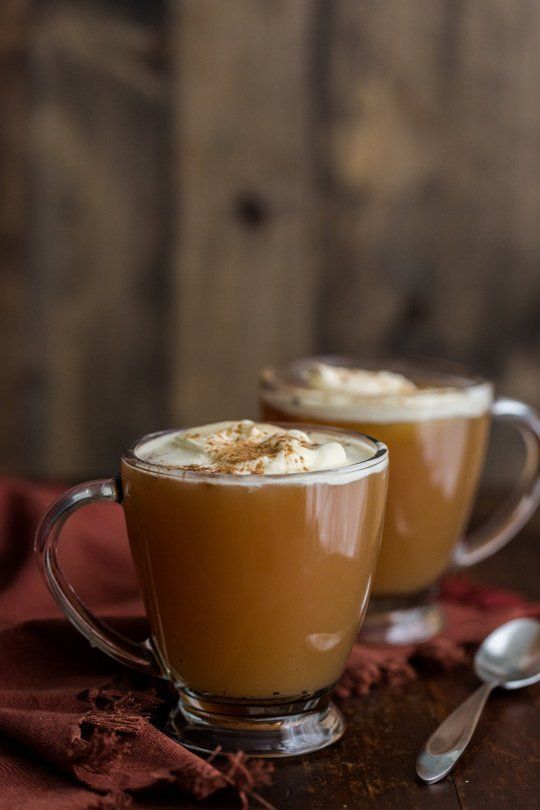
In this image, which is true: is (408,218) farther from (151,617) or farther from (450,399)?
(151,617)

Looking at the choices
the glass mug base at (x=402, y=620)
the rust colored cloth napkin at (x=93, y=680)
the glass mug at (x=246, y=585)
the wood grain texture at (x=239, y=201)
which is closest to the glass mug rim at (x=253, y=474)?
the glass mug at (x=246, y=585)

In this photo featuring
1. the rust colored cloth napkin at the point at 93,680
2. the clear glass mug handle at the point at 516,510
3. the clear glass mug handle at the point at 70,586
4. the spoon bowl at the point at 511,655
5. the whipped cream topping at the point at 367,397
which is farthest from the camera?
the clear glass mug handle at the point at 516,510

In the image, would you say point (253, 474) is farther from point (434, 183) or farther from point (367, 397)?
point (434, 183)

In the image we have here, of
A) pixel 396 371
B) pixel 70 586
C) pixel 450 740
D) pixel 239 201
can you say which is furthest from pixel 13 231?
pixel 450 740

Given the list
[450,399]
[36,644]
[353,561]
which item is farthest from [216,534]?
[450,399]

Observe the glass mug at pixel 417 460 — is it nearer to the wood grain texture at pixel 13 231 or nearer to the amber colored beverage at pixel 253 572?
the amber colored beverage at pixel 253 572

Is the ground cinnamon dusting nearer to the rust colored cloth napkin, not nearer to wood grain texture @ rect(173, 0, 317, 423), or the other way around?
the rust colored cloth napkin
